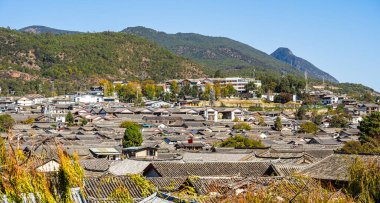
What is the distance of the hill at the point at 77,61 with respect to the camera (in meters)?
90.5

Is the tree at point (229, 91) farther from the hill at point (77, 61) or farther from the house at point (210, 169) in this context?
the house at point (210, 169)

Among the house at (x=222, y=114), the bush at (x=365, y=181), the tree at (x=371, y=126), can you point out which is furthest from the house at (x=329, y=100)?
the bush at (x=365, y=181)

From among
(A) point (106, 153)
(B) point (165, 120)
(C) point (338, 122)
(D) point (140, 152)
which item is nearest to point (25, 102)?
(B) point (165, 120)

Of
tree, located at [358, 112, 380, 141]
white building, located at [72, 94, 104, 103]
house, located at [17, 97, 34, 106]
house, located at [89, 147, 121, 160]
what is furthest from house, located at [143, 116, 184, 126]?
house, located at [89, 147, 121, 160]

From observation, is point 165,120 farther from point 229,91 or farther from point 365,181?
Answer: point 365,181

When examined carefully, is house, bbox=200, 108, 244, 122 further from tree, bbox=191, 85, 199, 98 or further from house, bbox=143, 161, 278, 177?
house, bbox=143, 161, 278, 177

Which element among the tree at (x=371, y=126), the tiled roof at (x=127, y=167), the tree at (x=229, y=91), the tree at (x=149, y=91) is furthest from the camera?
the tree at (x=149, y=91)

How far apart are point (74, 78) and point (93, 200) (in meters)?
85.5

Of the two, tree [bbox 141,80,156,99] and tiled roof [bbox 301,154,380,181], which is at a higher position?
tiled roof [bbox 301,154,380,181]

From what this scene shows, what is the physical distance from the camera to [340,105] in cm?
7338

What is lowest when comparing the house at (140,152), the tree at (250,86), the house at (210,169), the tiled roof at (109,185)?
the house at (140,152)

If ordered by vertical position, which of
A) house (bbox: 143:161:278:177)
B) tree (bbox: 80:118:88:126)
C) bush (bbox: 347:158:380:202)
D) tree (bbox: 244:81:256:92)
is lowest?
tree (bbox: 80:118:88:126)

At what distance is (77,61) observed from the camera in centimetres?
9881

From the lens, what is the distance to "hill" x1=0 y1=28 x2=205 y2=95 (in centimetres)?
9050
